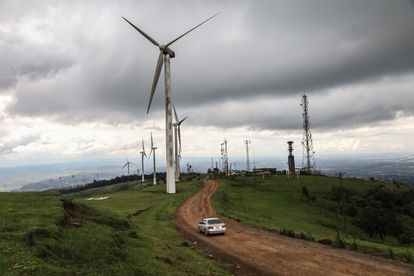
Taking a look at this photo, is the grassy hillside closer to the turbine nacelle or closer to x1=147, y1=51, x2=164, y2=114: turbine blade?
x1=147, y1=51, x2=164, y2=114: turbine blade

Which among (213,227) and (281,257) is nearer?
(281,257)

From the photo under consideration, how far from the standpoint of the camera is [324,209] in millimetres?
99062

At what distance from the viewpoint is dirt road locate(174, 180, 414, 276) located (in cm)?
3238

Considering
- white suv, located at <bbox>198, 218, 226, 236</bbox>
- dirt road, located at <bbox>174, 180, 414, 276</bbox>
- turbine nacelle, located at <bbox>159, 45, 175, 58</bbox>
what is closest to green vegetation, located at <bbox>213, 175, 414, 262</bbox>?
dirt road, located at <bbox>174, 180, 414, 276</bbox>

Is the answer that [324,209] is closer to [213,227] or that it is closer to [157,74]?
[157,74]

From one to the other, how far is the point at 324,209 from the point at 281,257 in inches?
2557

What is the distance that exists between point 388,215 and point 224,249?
58583 millimetres

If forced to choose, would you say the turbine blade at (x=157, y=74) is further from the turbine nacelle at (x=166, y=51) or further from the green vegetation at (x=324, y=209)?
the green vegetation at (x=324, y=209)

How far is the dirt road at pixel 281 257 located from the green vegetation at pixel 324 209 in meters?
5.42

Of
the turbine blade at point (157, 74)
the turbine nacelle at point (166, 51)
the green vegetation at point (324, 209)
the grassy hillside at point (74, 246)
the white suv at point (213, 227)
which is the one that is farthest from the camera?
the turbine nacelle at point (166, 51)

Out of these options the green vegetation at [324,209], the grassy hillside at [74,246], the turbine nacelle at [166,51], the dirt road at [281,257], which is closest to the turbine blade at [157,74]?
the turbine nacelle at [166,51]

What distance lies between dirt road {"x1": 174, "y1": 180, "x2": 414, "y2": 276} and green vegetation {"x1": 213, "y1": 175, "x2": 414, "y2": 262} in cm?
542

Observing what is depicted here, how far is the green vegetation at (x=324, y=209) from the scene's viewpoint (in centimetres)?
7331

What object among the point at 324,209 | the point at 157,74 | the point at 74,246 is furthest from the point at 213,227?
the point at 324,209
